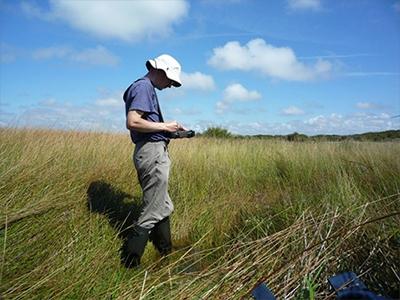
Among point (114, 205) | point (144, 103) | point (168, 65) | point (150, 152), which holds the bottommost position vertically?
point (114, 205)

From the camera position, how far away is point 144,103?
10.2ft

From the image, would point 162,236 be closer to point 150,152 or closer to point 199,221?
point 199,221

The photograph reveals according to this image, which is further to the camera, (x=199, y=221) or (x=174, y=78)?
(x=199, y=221)

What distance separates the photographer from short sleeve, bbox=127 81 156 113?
10.2 feet

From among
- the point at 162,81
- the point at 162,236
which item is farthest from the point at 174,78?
the point at 162,236

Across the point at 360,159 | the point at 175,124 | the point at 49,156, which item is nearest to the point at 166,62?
the point at 175,124

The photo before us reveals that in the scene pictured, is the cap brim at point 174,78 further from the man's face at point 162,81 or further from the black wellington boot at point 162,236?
the black wellington boot at point 162,236

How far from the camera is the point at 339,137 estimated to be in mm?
9359

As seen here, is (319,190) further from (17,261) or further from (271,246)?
(17,261)

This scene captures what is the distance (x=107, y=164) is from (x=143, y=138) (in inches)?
70.4

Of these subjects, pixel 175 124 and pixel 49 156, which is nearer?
pixel 175 124

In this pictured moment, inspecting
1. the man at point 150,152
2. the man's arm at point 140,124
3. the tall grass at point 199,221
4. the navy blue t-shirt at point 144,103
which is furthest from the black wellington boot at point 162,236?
the man's arm at point 140,124

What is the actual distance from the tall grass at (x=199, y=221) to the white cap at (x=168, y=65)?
155 centimetres

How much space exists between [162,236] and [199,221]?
820 mm
